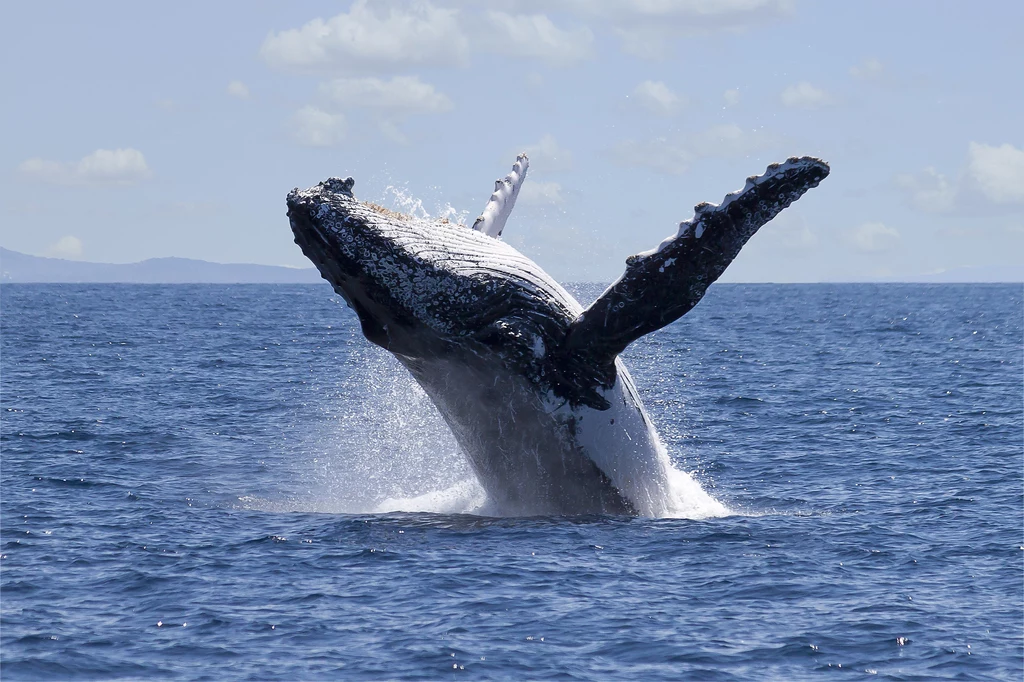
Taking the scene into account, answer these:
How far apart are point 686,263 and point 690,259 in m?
0.06

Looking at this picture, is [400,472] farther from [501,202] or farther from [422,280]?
[422,280]

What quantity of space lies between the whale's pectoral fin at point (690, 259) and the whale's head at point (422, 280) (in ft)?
2.16

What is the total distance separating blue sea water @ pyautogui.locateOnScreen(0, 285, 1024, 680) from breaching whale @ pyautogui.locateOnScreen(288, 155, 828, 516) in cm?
56

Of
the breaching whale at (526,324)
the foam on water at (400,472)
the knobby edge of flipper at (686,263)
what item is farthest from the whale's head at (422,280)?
the foam on water at (400,472)

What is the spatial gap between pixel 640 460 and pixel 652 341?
35.6m

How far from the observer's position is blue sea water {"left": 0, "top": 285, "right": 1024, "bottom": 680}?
388 inches

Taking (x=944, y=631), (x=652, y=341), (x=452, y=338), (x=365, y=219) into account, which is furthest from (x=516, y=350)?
(x=652, y=341)

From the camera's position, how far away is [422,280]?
11.8 m

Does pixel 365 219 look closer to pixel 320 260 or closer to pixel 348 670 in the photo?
pixel 320 260

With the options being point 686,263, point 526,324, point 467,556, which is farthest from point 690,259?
point 467,556

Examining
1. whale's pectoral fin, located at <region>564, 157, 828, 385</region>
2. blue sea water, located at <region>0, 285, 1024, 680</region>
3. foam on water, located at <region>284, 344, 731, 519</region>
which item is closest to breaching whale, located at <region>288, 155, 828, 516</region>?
whale's pectoral fin, located at <region>564, 157, 828, 385</region>

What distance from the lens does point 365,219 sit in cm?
1175

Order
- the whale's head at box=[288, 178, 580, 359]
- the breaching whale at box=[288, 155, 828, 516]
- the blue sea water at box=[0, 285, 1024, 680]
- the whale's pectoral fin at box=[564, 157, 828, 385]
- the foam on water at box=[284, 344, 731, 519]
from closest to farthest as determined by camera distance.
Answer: the blue sea water at box=[0, 285, 1024, 680] → the whale's pectoral fin at box=[564, 157, 828, 385] → the breaching whale at box=[288, 155, 828, 516] → the whale's head at box=[288, 178, 580, 359] → the foam on water at box=[284, 344, 731, 519]

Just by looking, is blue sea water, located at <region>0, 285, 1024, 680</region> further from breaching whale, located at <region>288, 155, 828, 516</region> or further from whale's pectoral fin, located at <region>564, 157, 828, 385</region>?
whale's pectoral fin, located at <region>564, 157, 828, 385</region>
